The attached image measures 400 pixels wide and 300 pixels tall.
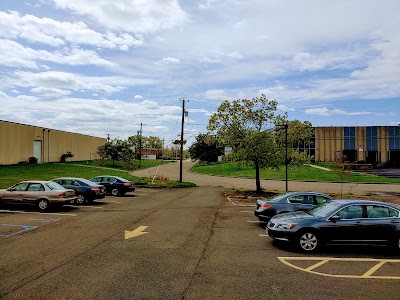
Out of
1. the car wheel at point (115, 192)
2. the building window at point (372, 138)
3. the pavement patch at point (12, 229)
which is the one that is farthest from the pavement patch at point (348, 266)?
the building window at point (372, 138)

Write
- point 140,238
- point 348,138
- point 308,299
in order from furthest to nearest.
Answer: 1. point 348,138
2. point 140,238
3. point 308,299

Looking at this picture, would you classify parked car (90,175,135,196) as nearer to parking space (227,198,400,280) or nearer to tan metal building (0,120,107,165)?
parking space (227,198,400,280)

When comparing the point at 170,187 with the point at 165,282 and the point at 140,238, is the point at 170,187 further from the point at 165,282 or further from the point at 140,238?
the point at 165,282

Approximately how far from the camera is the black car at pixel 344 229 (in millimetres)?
9602

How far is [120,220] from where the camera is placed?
14422 mm

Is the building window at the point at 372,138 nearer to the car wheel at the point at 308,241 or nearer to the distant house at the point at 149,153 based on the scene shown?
the car wheel at the point at 308,241

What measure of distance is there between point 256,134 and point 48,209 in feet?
50.3

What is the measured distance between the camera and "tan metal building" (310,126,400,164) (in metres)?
59.9

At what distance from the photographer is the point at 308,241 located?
9656 millimetres

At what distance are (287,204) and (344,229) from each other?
13.1 ft

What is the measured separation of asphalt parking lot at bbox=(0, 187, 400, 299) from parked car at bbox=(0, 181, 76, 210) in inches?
116

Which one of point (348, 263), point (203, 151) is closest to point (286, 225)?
point (348, 263)

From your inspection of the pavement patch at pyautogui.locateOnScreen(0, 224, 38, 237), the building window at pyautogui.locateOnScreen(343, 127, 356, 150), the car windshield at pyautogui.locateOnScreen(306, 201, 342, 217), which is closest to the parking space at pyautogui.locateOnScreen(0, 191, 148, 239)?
the pavement patch at pyautogui.locateOnScreen(0, 224, 38, 237)

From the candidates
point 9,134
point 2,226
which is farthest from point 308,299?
point 9,134
